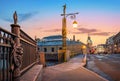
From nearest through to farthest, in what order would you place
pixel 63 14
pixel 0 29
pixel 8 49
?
pixel 0 29 → pixel 8 49 → pixel 63 14

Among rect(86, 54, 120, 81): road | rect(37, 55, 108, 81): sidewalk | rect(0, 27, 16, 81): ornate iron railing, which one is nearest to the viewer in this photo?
rect(0, 27, 16, 81): ornate iron railing

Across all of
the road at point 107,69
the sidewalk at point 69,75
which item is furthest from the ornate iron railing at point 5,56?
the road at point 107,69

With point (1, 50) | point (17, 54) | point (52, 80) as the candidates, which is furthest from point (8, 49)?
point (52, 80)

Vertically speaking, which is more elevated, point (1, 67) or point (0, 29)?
point (0, 29)

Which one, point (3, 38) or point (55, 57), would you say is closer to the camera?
point (3, 38)

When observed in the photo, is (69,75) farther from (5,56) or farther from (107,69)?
(5,56)

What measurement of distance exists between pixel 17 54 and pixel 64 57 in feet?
76.6

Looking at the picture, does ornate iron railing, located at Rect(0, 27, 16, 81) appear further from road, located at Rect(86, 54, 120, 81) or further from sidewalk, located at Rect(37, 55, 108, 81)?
road, located at Rect(86, 54, 120, 81)

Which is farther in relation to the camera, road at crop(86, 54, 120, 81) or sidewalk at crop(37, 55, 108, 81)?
road at crop(86, 54, 120, 81)

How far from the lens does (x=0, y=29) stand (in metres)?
4.91

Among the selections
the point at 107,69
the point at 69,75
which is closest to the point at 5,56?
the point at 69,75

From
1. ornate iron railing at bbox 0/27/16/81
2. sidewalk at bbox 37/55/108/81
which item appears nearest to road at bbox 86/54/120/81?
sidewalk at bbox 37/55/108/81

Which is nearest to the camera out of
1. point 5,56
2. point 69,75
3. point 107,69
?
point 5,56

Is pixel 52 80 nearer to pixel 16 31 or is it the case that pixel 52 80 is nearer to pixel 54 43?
pixel 16 31
